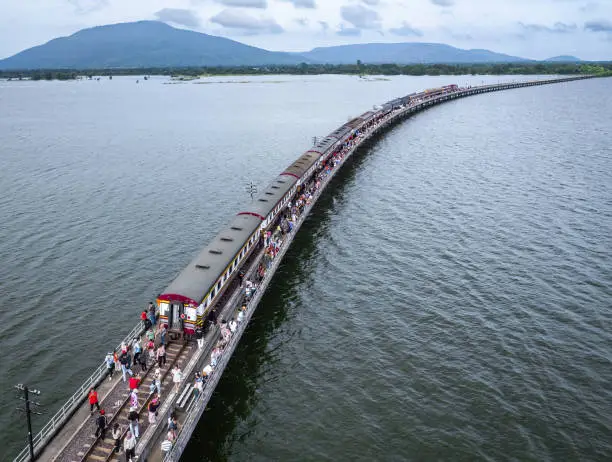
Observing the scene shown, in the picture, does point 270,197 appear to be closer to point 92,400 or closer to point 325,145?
point 92,400

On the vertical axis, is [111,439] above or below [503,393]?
above

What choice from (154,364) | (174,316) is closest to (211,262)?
(174,316)

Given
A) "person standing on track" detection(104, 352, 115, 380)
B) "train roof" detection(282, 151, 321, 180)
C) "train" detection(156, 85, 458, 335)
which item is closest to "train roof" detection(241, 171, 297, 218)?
"train" detection(156, 85, 458, 335)

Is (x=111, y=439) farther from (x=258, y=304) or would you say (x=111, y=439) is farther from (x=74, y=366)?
(x=258, y=304)

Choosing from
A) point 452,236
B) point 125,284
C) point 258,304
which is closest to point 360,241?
point 452,236

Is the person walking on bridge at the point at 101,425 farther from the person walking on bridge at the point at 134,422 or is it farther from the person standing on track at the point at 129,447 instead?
the person standing on track at the point at 129,447

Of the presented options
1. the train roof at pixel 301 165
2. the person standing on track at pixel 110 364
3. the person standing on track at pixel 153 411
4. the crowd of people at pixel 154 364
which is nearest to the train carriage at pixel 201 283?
the crowd of people at pixel 154 364
